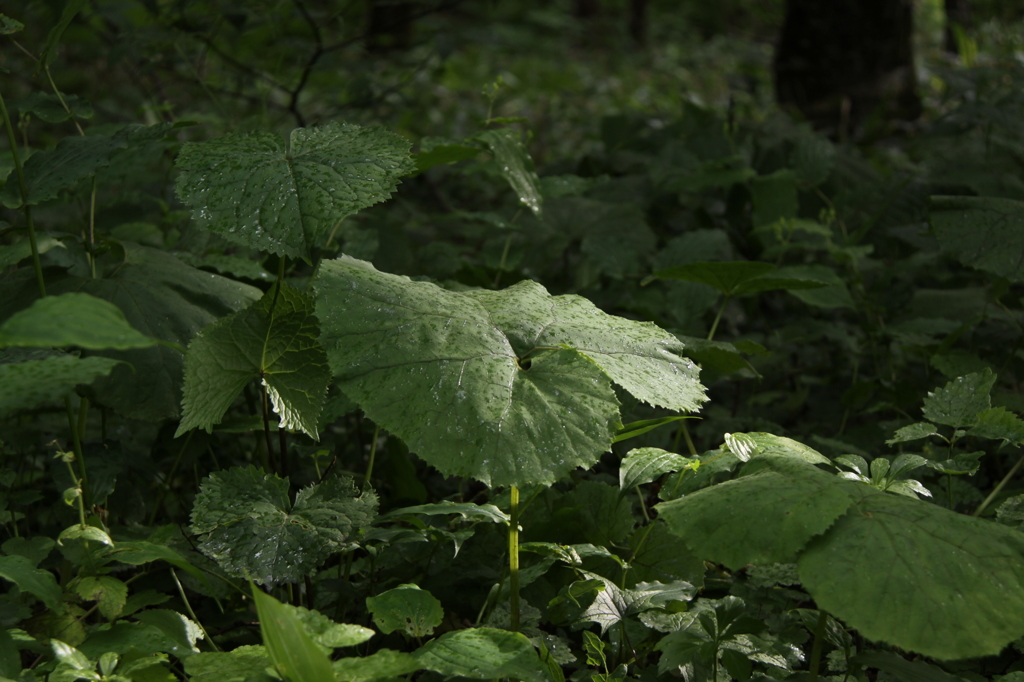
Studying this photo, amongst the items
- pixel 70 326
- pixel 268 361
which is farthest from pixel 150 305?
pixel 70 326

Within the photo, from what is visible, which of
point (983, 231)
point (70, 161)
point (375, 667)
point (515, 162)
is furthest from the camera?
point (983, 231)

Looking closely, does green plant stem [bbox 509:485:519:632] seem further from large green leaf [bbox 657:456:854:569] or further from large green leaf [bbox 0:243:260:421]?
large green leaf [bbox 0:243:260:421]

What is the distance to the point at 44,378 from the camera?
0.84 meters

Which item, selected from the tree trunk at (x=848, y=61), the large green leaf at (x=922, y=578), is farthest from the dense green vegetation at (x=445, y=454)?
the tree trunk at (x=848, y=61)

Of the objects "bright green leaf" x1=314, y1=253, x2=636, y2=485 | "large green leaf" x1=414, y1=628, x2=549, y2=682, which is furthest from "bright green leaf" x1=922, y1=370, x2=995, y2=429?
"large green leaf" x1=414, y1=628, x2=549, y2=682

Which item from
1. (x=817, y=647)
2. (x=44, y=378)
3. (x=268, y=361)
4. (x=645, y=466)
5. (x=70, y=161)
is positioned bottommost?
(x=817, y=647)

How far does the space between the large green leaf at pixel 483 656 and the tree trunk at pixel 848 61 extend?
4.02 meters

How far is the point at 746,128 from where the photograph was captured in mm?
3332

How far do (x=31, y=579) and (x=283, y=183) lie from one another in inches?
23.7

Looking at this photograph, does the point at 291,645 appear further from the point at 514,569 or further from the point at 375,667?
the point at 514,569

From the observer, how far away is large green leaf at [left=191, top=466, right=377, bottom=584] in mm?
1018

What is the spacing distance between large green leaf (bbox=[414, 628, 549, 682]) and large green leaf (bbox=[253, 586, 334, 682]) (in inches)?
5.4

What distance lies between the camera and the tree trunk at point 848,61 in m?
4.32

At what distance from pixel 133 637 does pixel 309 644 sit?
1.25 ft
